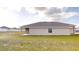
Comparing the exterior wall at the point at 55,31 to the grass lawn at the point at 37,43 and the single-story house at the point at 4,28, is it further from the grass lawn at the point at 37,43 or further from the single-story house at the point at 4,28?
the single-story house at the point at 4,28

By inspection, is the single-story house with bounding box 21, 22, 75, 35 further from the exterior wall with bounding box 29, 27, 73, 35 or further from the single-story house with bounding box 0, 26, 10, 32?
the single-story house with bounding box 0, 26, 10, 32

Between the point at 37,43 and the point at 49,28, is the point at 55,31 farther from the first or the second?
the point at 37,43

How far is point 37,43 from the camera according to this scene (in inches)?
75.6

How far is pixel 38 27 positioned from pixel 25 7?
205mm

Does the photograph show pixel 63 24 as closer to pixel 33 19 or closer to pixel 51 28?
pixel 51 28

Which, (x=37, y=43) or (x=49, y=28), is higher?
(x=49, y=28)

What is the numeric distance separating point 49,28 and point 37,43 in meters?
0.17

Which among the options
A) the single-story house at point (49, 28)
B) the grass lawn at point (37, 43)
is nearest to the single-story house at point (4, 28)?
the grass lawn at point (37, 43)

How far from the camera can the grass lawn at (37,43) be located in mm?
1909

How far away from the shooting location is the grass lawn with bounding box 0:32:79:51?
75.2 inches

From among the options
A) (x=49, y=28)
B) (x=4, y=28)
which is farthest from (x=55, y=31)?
(x=4, y=28)
